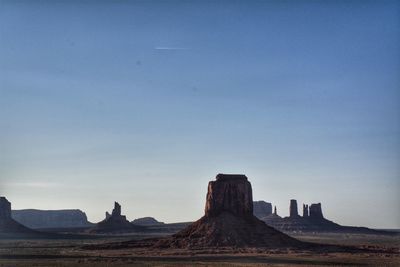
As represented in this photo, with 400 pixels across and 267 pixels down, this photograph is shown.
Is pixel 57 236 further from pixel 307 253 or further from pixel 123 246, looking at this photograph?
pixel 307 253

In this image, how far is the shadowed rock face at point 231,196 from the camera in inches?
4840

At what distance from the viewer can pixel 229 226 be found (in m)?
117

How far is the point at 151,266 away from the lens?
7312 cm

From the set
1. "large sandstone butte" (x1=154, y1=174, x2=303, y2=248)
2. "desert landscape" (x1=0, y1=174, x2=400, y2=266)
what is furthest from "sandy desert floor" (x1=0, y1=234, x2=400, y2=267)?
"large sandstone butte" (x1=154, y1=174, x2=303, y2=248)

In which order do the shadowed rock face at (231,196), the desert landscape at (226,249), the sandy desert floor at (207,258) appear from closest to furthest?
the sandy desert floor at (207,258)
the desert landscape at (226,249)
the shadowed rock face at (231,196)

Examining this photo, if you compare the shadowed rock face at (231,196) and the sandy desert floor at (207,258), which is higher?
the shadowed rock face at (231,196)

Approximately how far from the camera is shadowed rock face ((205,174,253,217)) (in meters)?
123

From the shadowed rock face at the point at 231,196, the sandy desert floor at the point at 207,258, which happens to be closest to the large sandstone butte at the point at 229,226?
the shadowed rock face at the point at 231,196

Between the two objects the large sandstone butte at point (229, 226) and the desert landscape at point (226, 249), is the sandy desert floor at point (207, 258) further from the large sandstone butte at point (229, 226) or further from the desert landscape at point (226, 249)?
the large sandstone butte at point (229, 226)

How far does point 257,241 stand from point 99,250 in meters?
25.0

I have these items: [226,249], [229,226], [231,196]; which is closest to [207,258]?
[226,249]

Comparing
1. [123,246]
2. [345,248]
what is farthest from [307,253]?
[123,246]

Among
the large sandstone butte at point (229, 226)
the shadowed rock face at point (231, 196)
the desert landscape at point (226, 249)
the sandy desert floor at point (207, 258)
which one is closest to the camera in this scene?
the sandy desert floor at point (207, 258)

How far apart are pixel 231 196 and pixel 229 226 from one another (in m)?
7.31
